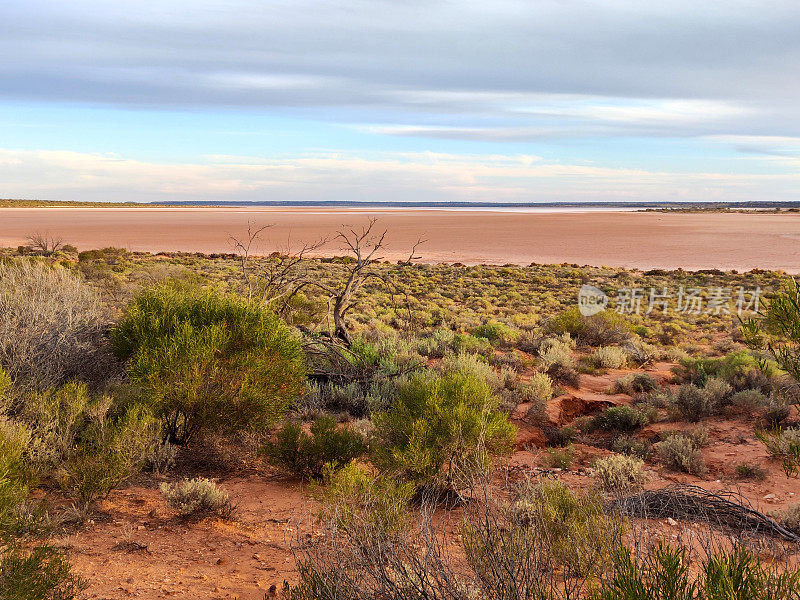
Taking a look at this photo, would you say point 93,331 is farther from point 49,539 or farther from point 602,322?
point 602,322

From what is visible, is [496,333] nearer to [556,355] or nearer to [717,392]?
[556,355]

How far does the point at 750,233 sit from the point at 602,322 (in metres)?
61.5

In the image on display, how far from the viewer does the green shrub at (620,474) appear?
525cm

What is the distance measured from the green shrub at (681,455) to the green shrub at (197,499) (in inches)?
181

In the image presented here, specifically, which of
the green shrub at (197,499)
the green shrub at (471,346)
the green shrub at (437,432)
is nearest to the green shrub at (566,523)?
the green shrub at (437,432)

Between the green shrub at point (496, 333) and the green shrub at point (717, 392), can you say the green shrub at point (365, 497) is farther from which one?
the green shrub at point (496, 333)

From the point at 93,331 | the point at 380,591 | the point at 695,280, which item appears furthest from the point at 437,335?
the point at 695,280

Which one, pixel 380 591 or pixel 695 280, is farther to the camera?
pixel 695 280

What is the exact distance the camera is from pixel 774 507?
519 centimetres

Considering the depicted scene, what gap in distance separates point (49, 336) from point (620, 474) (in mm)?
5881

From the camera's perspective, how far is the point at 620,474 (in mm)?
5340

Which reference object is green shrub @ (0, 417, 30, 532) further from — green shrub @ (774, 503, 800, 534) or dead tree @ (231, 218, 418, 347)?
green shrub @ (774, 503, 800, 534)

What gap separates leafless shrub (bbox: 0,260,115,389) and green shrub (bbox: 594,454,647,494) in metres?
5.28

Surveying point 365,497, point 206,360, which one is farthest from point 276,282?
point 365,497
